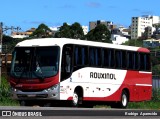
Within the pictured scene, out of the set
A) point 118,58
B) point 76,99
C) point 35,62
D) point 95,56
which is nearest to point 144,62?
point 118,58

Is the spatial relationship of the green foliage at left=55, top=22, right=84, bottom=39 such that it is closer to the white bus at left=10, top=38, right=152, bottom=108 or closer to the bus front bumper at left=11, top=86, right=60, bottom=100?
the white bus at left=10, top=38, right=152, bottom=108

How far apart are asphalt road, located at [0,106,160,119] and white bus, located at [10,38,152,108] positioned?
345 inches

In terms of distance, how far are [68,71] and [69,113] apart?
1052cm

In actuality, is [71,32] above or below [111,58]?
above

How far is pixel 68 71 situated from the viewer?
23.9 metres

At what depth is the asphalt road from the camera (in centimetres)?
1230

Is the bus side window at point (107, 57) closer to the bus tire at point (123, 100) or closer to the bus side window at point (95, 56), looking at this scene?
the bus side window at point (95, 56)

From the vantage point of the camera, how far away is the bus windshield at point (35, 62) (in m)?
23.6

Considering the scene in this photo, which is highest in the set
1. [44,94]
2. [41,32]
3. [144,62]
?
[41,32]

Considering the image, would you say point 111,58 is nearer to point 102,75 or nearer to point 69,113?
point 102,75

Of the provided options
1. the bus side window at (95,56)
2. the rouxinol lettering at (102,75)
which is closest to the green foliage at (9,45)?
the rouxinol lettering at (102,75)

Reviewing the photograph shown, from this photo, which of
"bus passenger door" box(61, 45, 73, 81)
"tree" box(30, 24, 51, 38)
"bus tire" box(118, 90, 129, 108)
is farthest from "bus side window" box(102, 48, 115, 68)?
"tree" box(30, 24, 51, 38)

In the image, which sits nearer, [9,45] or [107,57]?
[107,57]

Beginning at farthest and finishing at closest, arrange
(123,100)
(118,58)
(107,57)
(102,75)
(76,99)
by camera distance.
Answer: (123,100) < (118,58) < (107,57) < (102,75) < (76,99)
